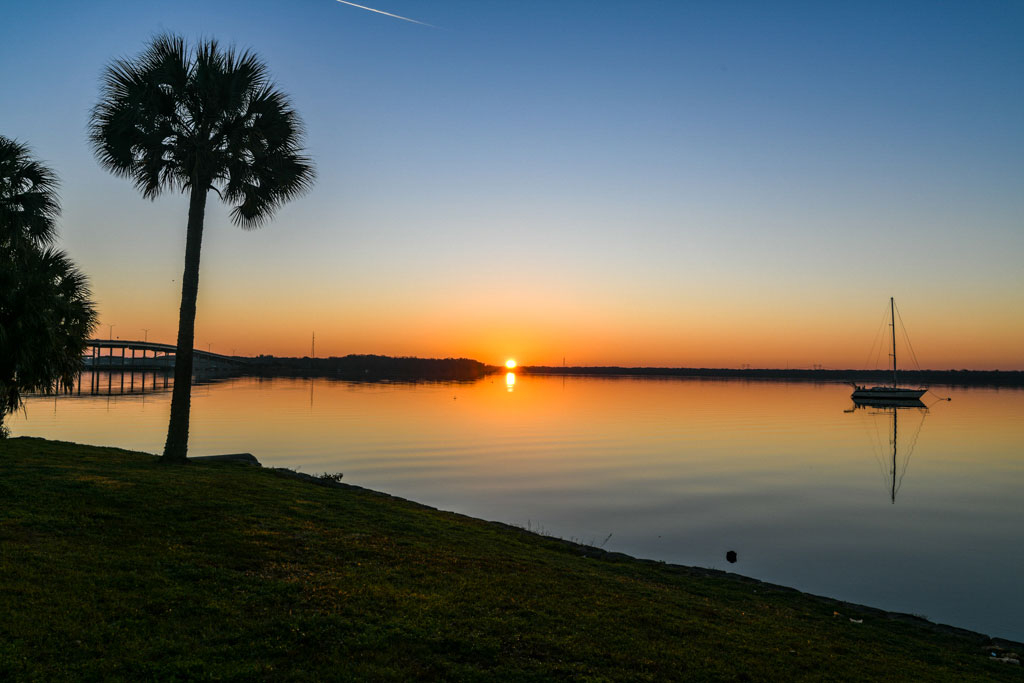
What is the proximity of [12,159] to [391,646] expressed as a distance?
77.5 ft

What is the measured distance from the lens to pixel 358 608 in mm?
7910

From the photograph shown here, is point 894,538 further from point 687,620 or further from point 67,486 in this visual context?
point 67,486

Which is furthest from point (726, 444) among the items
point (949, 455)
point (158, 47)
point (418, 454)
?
point (158, 47)

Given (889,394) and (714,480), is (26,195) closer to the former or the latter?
(714,480)

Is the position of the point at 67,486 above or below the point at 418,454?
above

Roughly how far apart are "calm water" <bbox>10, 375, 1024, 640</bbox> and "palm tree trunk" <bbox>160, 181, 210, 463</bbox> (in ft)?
27.1

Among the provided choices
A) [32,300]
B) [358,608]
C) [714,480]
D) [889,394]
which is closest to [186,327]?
[32,300]

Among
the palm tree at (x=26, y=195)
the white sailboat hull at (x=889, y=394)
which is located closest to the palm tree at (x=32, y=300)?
the palm tree at (x=26, y=195)

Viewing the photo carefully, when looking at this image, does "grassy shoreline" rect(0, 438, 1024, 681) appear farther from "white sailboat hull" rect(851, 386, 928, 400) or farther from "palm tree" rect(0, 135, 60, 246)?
"white sailboat hull" rect(851, 386, 928, 400)

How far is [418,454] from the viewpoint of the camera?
112 ft

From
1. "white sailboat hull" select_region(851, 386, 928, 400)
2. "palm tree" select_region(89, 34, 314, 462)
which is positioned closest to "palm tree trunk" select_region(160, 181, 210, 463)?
"palm tree" select_region(89, 34, 314, 462)

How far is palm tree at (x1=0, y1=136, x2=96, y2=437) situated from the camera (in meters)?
16.1

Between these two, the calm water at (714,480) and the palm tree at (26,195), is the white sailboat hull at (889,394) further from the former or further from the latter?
the palm tree at (26,195)

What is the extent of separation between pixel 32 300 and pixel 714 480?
26.5 m
